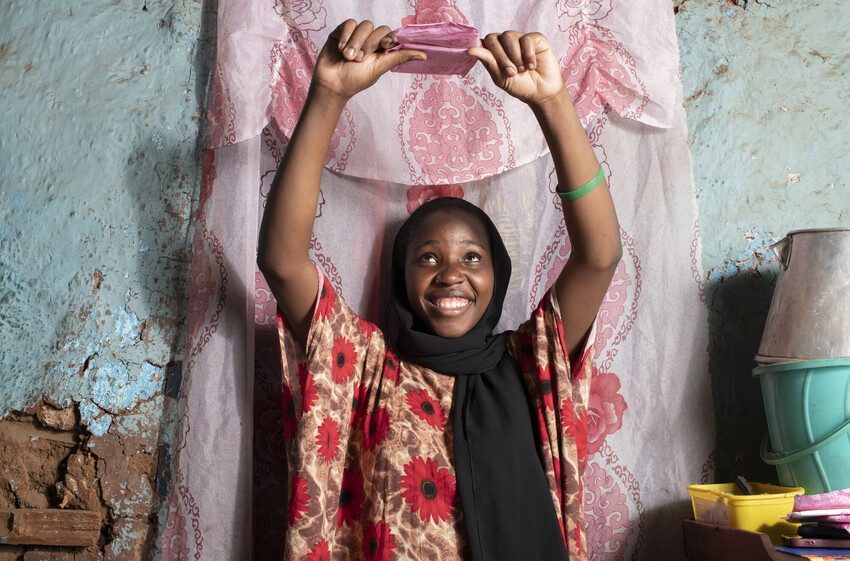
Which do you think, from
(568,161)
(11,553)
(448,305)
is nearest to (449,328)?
(448,305)

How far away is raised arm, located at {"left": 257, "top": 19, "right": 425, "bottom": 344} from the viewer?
5.09 feet

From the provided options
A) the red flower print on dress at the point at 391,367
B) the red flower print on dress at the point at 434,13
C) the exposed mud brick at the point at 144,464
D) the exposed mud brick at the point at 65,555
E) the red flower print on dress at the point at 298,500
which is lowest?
the exposed mud brick at the point at 65,555

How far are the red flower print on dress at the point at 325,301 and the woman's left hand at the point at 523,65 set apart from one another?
623mm

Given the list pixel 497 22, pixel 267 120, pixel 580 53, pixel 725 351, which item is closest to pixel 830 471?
pixel 725 351

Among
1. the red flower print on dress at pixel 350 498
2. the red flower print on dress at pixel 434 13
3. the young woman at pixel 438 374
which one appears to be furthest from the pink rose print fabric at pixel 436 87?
the red flower print on dress at pixel 350 498

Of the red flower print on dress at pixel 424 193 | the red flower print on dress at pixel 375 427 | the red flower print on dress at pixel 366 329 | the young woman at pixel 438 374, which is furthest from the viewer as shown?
the red flower print on dress at pixel 424 193

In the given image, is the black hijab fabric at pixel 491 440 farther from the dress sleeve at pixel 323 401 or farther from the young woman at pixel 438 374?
the dress sleeve at pixel 323 401

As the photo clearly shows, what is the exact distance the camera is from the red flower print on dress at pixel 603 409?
1959mm

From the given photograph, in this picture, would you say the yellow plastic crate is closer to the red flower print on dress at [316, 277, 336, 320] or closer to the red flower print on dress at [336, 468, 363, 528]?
the red flower print on dress at [336, 468, 363, 528]

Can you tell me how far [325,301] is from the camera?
5.58ft

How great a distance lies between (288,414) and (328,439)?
0.45 ft

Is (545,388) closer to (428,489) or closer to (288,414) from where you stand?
(428,489)

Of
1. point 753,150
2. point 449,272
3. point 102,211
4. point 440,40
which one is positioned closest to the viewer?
point 440,40

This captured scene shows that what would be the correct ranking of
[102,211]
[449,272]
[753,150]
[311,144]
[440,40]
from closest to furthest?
1. [440,40]
2. [311,144]
3. [449,272]
4. [102,211]
5. [753,150]
